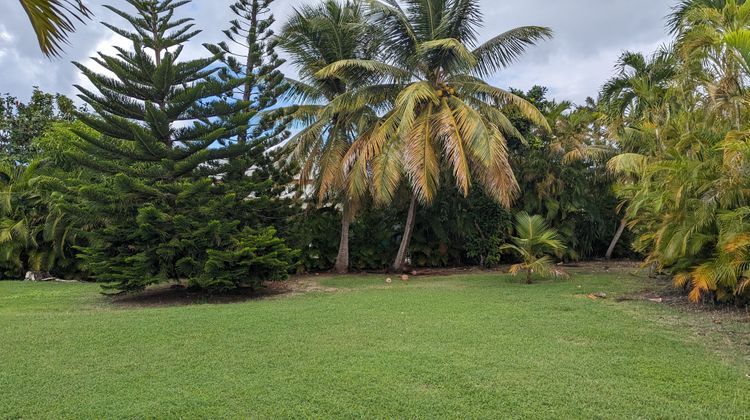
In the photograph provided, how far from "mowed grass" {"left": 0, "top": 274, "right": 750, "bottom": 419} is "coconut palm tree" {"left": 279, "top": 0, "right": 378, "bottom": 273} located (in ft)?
17.7

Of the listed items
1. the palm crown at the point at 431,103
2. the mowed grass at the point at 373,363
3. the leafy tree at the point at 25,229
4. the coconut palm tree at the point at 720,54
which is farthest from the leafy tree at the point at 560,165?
the leafy tree at the point at 25,229

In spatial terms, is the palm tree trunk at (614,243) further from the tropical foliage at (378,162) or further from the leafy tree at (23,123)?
the leafy tree at (23,123)

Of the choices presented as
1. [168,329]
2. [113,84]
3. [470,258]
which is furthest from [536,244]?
[113,84]

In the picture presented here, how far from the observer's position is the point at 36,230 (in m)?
12.2

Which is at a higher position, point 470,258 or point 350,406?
point 470,258

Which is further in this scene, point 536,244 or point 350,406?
point 536,244

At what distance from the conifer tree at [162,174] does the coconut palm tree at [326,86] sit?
3.06 meters

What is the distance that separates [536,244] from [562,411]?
710cm

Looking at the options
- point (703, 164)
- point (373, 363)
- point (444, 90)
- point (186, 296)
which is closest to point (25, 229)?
point (186, 296)

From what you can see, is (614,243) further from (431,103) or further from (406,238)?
(431,103)

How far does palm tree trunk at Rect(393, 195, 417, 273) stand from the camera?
12961mm

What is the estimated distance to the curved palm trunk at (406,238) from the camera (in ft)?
42.5

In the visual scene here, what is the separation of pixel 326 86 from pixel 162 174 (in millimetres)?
5473

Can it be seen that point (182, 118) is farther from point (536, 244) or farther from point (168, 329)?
point (536, 244)
